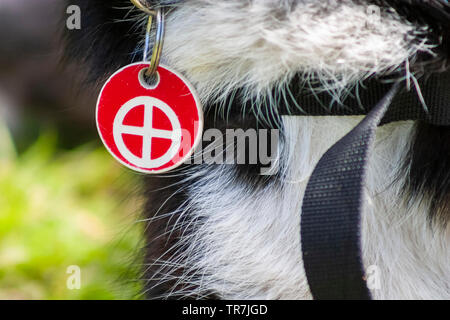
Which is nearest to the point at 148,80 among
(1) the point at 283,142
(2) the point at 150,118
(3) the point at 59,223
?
(2) the point at 150,118

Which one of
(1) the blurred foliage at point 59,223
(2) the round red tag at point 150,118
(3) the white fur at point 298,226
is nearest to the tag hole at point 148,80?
(2) the round red tag at point 150,118

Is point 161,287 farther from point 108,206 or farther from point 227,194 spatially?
point 108,206

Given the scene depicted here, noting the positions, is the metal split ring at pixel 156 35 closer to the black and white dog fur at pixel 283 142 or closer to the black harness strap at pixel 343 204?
the black and white dog fur at pixel 283 142

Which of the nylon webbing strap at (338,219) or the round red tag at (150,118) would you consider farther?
the round red tag at (150,118)

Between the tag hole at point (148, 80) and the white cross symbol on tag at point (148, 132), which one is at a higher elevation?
the tag hole at point (148, 80)

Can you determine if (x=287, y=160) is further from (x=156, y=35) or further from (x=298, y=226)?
(x=156, y=35)

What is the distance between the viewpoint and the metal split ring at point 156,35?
2.05ft

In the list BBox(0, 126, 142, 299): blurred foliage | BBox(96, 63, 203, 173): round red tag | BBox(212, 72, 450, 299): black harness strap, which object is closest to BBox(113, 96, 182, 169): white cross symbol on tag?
BBox(96, 63, 203, 173): round red tag

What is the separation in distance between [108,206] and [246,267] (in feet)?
3.52

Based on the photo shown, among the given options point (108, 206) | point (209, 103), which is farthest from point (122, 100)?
point (108, 206)

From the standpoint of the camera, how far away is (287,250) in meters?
0.68

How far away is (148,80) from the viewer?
0.65 meters

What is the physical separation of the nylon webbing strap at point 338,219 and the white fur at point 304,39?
2.4 inches

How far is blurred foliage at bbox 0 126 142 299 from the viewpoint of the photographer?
1376 mm
